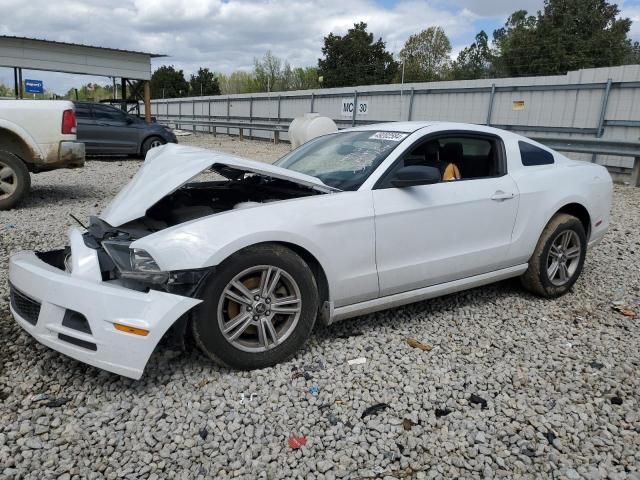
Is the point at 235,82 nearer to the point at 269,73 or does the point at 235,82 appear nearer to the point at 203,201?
the point at 269,73

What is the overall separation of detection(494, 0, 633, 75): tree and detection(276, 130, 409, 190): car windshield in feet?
140

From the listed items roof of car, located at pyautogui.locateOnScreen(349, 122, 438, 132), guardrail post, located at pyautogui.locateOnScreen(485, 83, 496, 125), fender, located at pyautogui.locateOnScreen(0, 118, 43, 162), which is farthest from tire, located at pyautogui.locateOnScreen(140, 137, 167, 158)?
roof of car, located at pyautogui.locateOnScreen(349, 122, 438, 132)

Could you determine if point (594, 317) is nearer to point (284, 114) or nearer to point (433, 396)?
point (433, 396)

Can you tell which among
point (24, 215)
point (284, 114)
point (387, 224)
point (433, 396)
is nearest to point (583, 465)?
point (433, 396)

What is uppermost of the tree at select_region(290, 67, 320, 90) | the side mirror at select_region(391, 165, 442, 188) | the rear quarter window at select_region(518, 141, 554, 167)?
the tree at select_region(290, 67, 320, 90)

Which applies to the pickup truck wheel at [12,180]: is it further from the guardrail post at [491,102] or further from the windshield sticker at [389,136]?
the guardrail post at [491,102]

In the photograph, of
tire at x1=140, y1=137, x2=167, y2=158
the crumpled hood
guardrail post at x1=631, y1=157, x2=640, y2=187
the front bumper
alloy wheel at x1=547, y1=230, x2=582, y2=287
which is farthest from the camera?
tire at x1=140, y1=137, x2=167, y2=158

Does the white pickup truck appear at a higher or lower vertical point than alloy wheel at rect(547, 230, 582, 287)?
higher

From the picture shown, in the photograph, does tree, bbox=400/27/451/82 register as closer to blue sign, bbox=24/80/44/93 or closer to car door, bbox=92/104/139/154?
blue sign, bbox=24/80/44/93

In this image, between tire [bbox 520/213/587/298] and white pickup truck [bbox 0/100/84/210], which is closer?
tire [bbox 520/213/587/298]

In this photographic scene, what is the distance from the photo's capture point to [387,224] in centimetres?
333

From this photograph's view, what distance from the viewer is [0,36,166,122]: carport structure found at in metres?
19.9

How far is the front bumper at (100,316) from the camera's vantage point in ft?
8.56

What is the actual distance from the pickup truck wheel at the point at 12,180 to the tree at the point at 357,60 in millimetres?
51962
